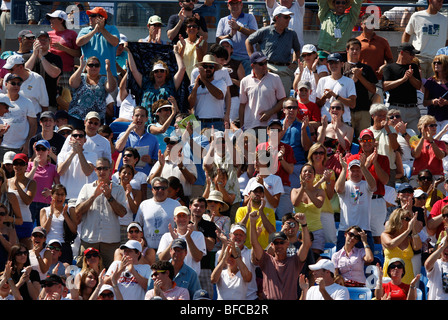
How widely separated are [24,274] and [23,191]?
184cm

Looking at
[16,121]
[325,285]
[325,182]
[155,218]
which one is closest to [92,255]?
[155,218]

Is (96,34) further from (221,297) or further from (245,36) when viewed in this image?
(221,297)

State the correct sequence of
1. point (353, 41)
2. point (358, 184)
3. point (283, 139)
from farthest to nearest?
point (353, 41) → point (283, 139) → point (358, 184)

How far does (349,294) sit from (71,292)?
326 centimetres

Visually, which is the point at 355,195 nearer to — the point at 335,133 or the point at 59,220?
the point at 335,133

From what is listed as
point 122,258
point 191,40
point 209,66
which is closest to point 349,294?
point 122,258

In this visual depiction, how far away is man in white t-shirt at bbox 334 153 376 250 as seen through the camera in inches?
550

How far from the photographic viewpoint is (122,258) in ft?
41.5

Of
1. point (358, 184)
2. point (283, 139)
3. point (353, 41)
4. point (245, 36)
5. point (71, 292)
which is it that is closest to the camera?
point (71, 292)

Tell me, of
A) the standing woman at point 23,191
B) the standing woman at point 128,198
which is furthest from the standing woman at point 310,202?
the standing woman at point 23,191

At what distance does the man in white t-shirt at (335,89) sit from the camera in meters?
16.2

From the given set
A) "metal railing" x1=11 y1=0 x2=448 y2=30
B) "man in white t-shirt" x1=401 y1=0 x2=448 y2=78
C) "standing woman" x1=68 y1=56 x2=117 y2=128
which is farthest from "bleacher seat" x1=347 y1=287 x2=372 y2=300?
"metal railing" x1=11 y1=0 x2=448 y2=30

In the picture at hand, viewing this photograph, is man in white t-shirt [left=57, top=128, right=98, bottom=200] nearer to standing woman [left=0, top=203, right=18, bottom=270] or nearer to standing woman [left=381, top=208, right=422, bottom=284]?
standing woman [left=0, top=203, right=18, bottom=270]

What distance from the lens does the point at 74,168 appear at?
14.6 metres
